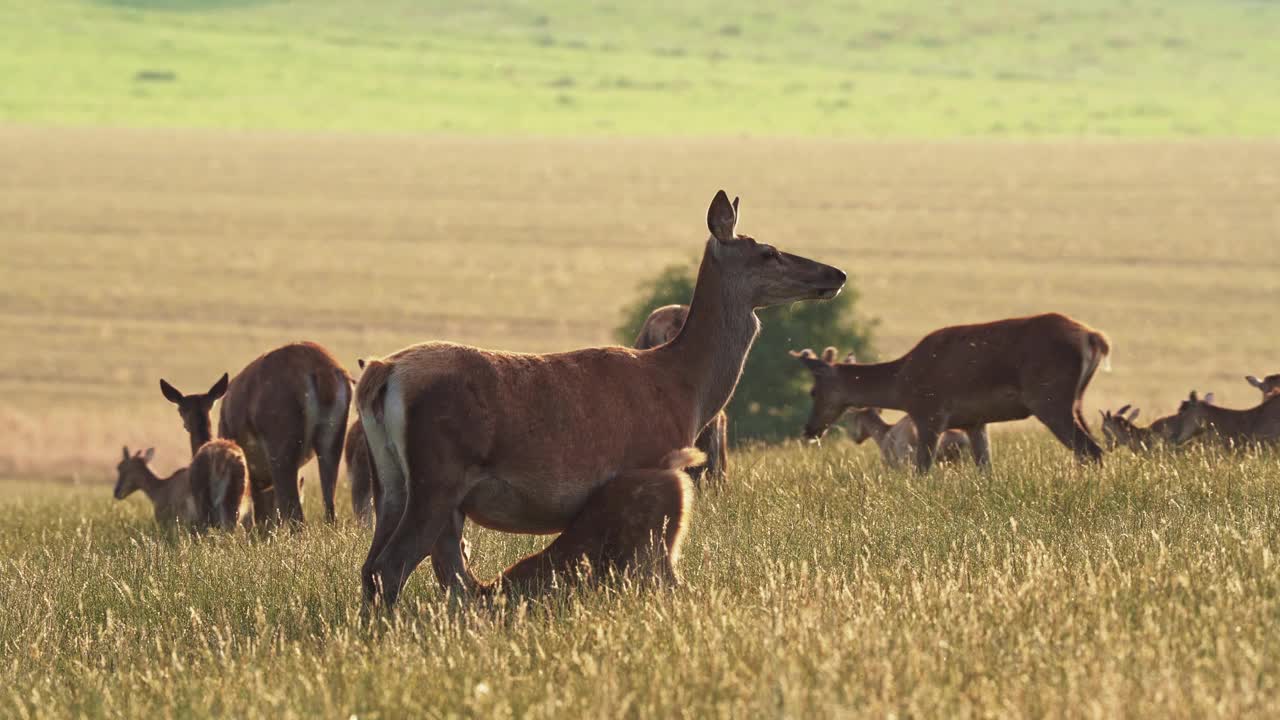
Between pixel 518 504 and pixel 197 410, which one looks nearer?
pixel 518 504

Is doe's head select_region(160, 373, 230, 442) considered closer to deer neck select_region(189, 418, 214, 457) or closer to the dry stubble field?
deer neck select_region(189, 418, 214, 457)

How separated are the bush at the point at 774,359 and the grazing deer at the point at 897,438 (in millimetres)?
11354

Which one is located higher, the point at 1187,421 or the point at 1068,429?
the point at 1068,429

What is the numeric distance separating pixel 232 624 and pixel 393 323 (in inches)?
2082

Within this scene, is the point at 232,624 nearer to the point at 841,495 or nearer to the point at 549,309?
the point at 841,495

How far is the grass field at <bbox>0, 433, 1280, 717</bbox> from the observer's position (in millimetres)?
5898

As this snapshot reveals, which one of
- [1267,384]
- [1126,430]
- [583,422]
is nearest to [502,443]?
[583,422]

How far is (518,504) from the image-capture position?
8.50 m

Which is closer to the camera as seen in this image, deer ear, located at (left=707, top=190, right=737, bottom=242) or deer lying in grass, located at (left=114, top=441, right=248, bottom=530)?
deer ear, located at (left=707, top=190, right=737, bottom=242)

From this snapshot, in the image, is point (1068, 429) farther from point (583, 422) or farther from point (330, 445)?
point (583, 422)

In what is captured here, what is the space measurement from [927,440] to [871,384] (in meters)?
0.94

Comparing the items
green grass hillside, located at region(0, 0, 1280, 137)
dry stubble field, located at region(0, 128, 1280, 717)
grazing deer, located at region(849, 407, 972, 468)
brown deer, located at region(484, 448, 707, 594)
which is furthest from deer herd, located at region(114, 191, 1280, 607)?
green grass hillside, located at region(0, 0, 1280, 137)

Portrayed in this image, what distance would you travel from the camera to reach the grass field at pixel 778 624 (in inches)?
232

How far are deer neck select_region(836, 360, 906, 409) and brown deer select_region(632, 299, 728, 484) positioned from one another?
1.48m
